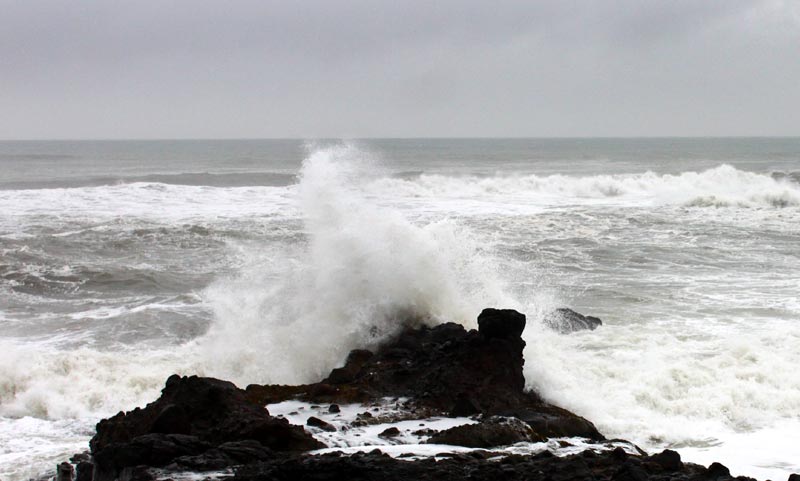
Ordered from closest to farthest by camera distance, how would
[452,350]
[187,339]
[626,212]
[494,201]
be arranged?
[452,350], [187,339], [626,212], [494,201]

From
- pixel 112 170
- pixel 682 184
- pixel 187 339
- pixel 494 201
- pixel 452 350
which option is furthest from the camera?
pixel 112 170

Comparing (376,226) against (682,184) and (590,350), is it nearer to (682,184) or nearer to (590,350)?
(590,350)

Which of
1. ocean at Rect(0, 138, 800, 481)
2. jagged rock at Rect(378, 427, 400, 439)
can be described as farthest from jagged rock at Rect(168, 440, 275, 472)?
ocean at Rect(0, 138, 800, 481)

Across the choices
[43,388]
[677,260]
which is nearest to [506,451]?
[43,388]

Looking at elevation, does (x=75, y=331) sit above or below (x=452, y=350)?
below

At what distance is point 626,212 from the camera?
34.3 m

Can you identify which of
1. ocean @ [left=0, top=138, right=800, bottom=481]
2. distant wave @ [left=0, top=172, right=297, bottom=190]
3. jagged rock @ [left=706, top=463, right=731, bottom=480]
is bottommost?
distant wave @ [left=0, top=172, right=297, bottom=190]

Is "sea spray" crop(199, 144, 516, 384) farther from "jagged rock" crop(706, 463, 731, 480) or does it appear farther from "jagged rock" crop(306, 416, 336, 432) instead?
"jagged rock" crop(706, 463, 731, 480)

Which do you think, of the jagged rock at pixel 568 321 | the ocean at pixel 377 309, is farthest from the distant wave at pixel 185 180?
the jagged rock at pixel 568 321

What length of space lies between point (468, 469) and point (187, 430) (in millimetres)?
2394

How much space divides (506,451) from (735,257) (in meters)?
16.5

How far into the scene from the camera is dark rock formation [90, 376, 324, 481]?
6758mm

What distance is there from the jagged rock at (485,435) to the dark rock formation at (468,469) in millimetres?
719

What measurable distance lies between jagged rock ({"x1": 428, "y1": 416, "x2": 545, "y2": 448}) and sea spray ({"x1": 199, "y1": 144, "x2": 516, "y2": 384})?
3179 mm
